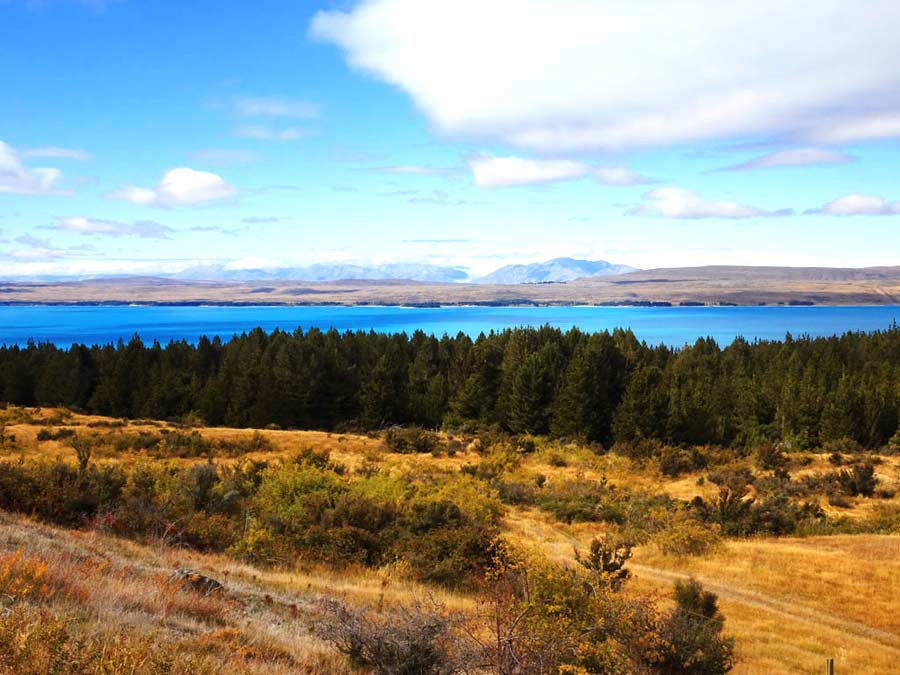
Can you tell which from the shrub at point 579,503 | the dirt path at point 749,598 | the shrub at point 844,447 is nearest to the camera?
the dirt path at point 749,598

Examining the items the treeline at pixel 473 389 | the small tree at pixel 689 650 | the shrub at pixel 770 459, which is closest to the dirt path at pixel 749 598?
the small tree at pixel 689 650

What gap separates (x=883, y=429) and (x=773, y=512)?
114 ft

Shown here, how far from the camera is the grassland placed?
774 centimetres

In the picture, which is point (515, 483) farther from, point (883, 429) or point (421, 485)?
point (883, 429)

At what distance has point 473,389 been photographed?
211 ft

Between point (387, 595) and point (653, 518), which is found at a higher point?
point (387, 595)

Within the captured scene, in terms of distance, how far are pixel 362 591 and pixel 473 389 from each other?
167ft

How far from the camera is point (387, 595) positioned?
13562 millimetres

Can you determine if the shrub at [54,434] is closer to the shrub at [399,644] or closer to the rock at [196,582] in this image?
the rock at [196,582]

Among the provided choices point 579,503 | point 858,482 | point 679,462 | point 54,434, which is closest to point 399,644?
point 579,503

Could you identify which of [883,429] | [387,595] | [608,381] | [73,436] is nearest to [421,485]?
[387,595]

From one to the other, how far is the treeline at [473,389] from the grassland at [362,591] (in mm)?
21680

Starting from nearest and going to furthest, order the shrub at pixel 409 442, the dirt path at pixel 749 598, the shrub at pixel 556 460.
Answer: the dirt path at pixel 749 598
the shrub at pixel 556 460
the shrub at pixel 409 442

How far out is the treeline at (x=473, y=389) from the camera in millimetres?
54438
